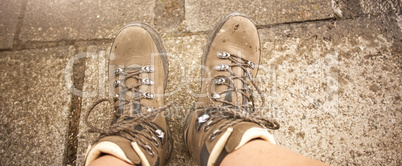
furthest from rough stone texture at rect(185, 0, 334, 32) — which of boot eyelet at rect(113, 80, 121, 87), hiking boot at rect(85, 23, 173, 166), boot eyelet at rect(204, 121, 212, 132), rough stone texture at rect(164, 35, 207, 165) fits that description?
boot eyelet at rect(204, 121, 212, 132)

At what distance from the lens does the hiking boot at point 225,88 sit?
840 mm

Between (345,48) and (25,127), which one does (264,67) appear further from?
(25,127)

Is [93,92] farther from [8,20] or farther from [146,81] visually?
[8,20]

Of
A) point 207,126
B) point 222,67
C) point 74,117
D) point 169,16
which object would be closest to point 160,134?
point 207,126

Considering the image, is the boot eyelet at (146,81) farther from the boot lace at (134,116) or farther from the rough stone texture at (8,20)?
the rough stone texture at (8,20)

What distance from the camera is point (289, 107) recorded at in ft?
3.87

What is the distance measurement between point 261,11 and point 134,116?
96 cm

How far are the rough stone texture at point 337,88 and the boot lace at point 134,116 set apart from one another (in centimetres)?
65

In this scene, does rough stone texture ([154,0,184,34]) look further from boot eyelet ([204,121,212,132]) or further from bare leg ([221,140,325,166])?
bare leg ([221,140,325,166])

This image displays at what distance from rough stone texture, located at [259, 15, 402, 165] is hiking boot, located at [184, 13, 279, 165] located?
14cm

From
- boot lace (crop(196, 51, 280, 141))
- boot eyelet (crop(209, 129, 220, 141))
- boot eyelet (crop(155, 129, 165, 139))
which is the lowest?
boot eyelet (crop(155, 129, 165, 139))

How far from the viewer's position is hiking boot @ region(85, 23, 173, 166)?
89 cm

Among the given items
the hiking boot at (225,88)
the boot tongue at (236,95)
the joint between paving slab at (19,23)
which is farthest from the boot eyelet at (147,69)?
the joint between paving slab at (19,23)

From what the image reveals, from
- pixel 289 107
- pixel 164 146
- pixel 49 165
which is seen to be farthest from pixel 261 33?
pixel 49 165
